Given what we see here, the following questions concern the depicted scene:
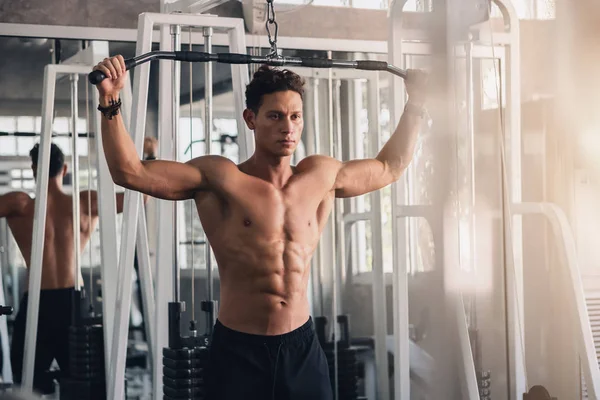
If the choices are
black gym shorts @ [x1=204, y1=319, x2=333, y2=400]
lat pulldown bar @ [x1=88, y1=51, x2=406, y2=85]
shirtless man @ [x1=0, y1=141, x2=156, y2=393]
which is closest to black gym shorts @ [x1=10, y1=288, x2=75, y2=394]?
shirtless man @ [x1=0, y1=141, x2=156, y2=393]

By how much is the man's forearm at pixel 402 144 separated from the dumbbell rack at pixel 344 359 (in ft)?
6.14

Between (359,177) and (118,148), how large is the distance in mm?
790

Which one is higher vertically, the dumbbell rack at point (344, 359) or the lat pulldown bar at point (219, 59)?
the lat pulldown bar at point (219, 59)

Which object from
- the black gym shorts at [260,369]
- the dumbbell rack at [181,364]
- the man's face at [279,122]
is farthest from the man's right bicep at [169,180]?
the dumbbell rack at [181,364]

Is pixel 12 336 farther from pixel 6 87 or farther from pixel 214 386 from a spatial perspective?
pixel 214 386

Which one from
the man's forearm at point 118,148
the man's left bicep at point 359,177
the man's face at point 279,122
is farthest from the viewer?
the man's left bicep at point 359,177

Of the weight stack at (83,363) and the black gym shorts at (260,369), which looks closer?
the black gym shorts at (260,369)

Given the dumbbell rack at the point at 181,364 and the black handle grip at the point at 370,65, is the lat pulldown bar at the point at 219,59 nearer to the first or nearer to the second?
the black handle grip at the point at 370,65

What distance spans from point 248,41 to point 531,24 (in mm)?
1589

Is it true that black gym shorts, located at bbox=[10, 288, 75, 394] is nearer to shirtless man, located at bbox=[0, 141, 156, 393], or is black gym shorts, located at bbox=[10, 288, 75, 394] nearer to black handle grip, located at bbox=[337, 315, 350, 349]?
shirtless man, located at bbox=[0, 141, 156, 393]

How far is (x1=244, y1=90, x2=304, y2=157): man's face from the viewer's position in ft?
7.76

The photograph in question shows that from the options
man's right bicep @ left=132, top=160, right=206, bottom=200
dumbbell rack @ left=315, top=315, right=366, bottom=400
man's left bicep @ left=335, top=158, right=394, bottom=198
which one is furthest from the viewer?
dumbbell rack @ left=315, top=315, right=366, bottom=400

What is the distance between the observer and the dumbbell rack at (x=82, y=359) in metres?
4.14

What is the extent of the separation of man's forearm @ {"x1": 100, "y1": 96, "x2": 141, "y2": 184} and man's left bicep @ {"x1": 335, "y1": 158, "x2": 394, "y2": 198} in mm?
667
